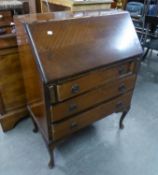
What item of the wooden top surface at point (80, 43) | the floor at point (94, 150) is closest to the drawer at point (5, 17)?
the wooden top surface at point (80, 43)

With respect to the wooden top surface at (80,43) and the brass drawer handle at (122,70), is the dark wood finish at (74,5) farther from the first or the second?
the brass drawer handle at (122,70)

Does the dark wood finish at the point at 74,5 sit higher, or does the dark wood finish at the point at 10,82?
the dark wood finish at the point at 74,5

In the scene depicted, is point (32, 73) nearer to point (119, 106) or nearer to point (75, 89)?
point (75, 89)

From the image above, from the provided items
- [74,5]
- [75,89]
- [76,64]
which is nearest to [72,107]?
A: [75,89]

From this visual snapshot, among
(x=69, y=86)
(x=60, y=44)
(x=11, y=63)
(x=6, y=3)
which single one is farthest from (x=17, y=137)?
(x=6, y=3)

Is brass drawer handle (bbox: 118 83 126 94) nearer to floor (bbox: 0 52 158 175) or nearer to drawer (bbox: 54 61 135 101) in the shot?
drawer (bbox: 54 61 135 101)

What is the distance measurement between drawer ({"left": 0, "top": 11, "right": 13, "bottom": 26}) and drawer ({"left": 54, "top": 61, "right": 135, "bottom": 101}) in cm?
82

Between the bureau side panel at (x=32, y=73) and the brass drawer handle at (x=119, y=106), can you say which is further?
the brass drawer handle at (x=119, y=106)

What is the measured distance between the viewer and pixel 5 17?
4.74 ft

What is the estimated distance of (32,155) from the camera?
58.5 inches

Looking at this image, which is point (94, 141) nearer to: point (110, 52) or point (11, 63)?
point (110, 52)

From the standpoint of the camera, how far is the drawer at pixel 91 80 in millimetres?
1044

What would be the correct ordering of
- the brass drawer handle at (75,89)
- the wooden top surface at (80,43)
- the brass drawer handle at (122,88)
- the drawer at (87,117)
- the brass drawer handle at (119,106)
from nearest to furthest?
the wooden top surface at (80,43)
the brass drawer handle at (75,89)
the drawer at (87,117)
the brass drawer handle at (122,88)
the brass drawer handle at (119,106)

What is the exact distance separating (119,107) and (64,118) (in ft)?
1.74
